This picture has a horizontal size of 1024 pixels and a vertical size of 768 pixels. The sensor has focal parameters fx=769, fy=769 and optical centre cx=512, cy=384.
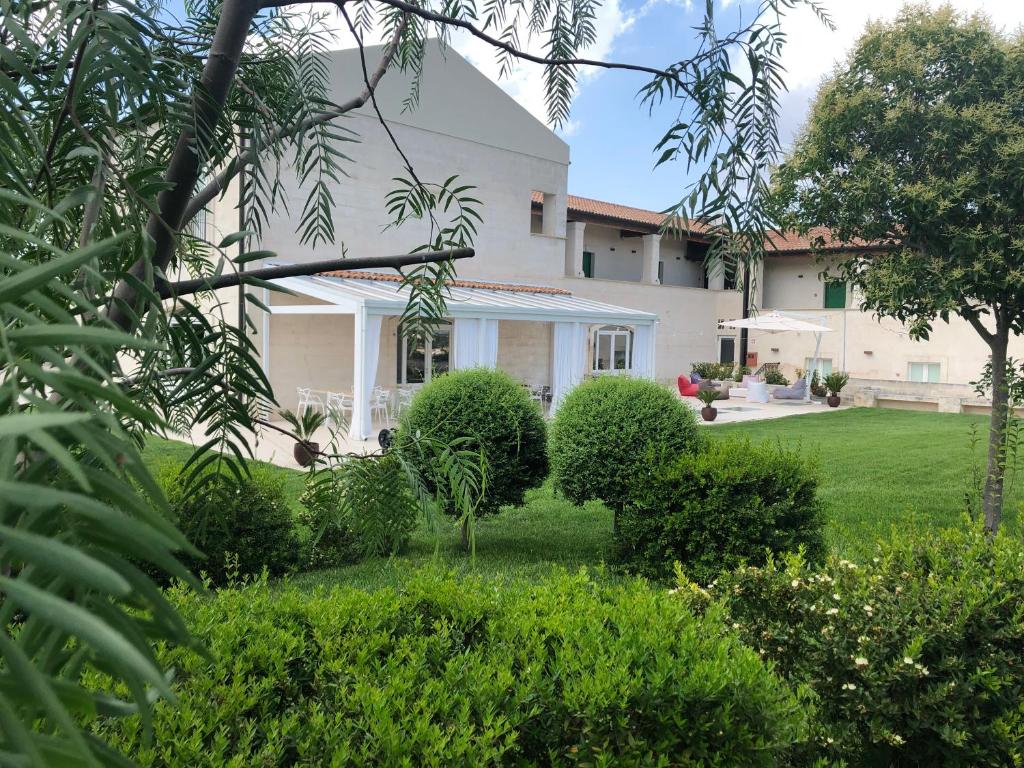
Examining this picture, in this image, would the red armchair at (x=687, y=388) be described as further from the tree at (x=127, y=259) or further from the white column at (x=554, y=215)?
the tree at (x=127, y=259)

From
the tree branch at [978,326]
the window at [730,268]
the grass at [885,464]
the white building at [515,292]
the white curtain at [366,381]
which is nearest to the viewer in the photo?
the window at [730,268]

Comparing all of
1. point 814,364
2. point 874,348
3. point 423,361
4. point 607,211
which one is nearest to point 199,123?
point 423,361

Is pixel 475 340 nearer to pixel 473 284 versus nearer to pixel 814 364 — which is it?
pixel 473 284

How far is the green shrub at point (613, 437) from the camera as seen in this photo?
259 inches

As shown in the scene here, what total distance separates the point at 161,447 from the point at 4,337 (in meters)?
12.1

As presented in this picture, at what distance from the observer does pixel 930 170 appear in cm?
672

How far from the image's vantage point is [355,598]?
251 cm

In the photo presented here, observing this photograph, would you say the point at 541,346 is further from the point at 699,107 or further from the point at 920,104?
the point at 699,107

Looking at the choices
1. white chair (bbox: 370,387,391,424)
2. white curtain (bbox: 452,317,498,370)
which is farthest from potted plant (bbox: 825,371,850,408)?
white chair (bbox: 370,387,391,424)

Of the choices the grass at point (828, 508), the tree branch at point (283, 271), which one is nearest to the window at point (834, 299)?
the grass at point (828, 508)

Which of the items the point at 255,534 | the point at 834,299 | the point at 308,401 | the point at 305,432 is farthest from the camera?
the point at 834,299

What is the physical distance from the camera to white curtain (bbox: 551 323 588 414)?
693 inches

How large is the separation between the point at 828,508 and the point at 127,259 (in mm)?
8203

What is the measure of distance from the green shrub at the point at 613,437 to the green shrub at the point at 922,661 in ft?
10.8
